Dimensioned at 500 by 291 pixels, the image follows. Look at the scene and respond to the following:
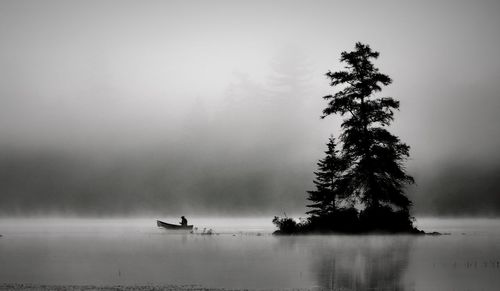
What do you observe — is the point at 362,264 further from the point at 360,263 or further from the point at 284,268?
the point at 284,268

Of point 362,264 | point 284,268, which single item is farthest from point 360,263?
point 284,268

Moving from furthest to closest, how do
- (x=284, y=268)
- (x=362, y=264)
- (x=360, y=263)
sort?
(x=360, y=263), (x=362, y=264), (x=284, y=268)

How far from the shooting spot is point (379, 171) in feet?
188

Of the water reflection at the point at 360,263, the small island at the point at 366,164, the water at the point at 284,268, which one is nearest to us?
the water reflection at the point at 360,263

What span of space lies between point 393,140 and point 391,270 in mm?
29649

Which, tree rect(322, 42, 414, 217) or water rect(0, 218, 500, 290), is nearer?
water rect(0, 218, 500, 290)

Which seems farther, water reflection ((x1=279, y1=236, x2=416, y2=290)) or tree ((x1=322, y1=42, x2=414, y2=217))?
tree ((x1=322, y1=42, x2=414, y2=217))

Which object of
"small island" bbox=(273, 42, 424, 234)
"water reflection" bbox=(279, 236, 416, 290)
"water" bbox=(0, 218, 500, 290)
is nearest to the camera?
"water reflection" bbox=(279, 236, 416, 290)

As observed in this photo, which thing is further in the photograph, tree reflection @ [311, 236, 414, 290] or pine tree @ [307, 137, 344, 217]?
pine tree @ [307, 137, 344, 217]

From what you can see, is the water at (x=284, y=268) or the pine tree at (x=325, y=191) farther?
the pine tree at (x=325, y=191)

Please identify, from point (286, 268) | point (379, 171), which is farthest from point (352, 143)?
point (286, 268)

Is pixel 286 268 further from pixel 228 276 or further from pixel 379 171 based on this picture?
pixel 379 171

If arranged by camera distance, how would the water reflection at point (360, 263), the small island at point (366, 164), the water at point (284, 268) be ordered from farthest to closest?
the small island at point (366, 164), the water at point (284, 268), the water reflection at point (360, 263)

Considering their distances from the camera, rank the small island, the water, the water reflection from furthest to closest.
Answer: the small island
the water
the water reflection
